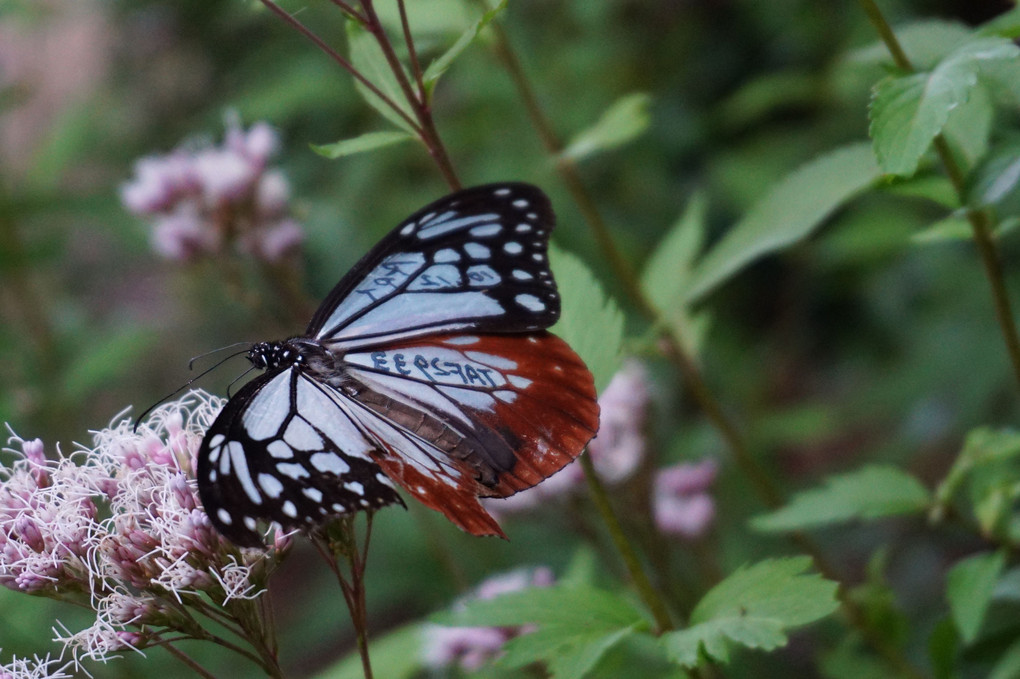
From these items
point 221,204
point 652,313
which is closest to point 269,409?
point 652,313

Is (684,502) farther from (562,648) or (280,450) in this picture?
(280,450)

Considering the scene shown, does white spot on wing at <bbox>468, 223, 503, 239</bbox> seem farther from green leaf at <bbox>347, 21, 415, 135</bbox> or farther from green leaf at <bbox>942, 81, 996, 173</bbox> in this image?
green leaf at <bbox>942, 81, 996, 173</bbox>

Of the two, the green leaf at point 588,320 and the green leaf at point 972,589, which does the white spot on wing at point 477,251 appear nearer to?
the green leaf at point 588,320

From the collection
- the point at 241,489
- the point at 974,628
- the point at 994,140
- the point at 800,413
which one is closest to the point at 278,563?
the point at 241,489

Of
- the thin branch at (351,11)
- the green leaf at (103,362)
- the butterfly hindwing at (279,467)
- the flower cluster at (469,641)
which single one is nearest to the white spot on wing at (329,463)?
the butterfly hindwing at (279,467)

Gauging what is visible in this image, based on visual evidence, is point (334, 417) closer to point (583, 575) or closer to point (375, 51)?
point (375, 51)
